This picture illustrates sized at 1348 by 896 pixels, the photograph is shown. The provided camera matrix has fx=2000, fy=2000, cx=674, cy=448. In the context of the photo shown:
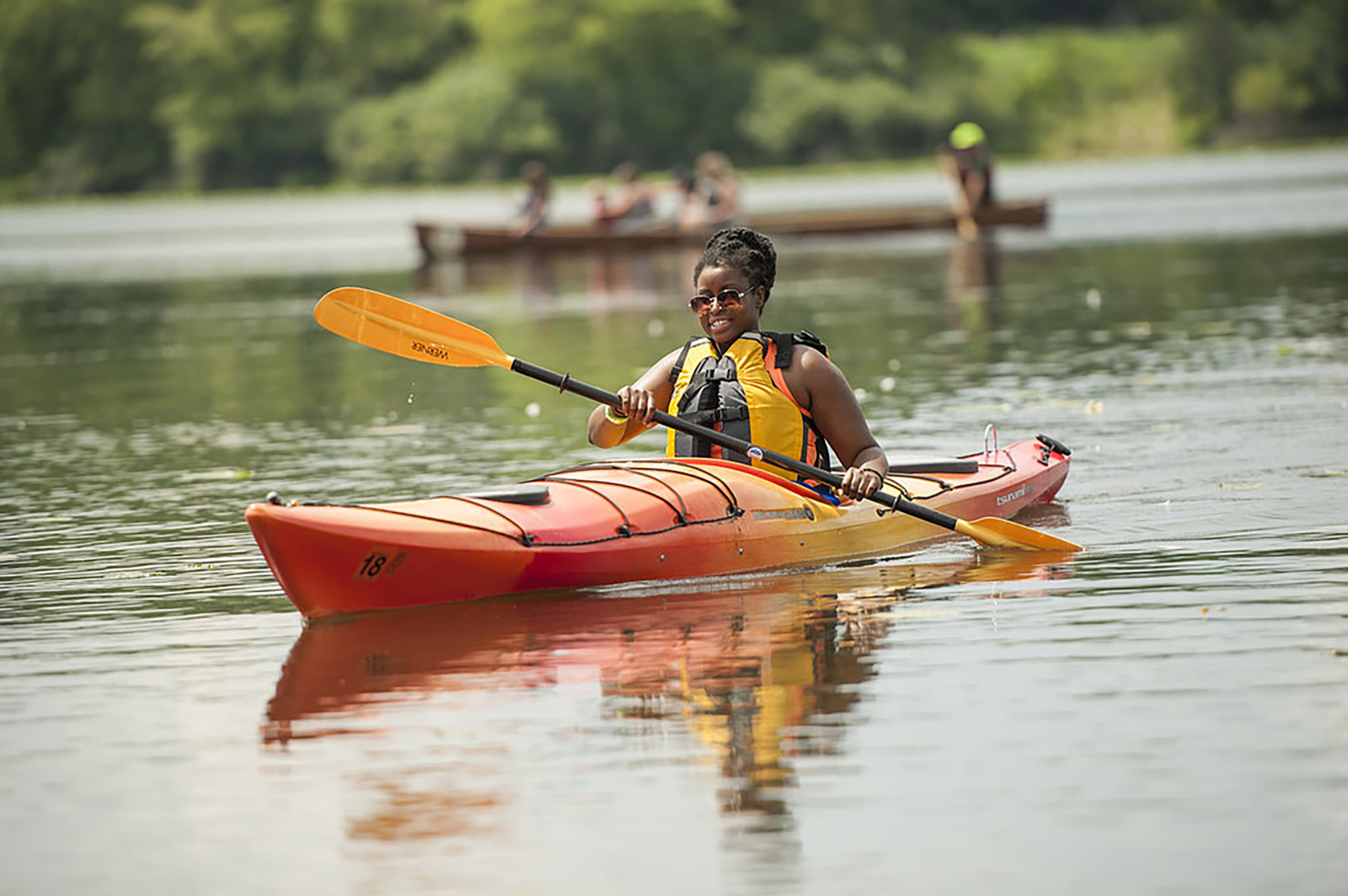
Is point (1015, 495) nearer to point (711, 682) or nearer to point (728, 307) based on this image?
point (728, 307)

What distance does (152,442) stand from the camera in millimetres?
14273

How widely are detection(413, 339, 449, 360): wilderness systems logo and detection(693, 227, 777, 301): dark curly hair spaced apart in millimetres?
1269

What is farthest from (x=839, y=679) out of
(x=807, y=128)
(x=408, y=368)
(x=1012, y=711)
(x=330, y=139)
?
(x=330, y=139)

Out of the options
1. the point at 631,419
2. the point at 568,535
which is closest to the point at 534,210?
the point at 631,419

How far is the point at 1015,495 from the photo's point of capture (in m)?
9.70

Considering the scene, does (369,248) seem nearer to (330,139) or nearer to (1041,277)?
(1041,277)

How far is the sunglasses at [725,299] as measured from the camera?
832cm

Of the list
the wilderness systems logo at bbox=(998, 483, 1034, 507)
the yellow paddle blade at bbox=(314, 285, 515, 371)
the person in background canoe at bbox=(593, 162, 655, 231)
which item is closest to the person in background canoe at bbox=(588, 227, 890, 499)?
the yellow paddle blade at bbox=(314, 285, 515, 371)

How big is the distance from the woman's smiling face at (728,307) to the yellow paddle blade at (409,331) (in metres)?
0.95

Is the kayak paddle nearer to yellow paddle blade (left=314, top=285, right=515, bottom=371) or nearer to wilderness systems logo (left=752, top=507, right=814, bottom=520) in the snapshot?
yellow paddle blade (left=314, top=285, right=515, bottom=371)

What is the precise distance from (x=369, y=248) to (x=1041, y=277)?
24.1 meters

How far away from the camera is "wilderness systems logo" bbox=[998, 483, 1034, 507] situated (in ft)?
31.4

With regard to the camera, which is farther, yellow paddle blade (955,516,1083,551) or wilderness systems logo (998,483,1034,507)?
wilderness systems logo (998,483,1034,507)

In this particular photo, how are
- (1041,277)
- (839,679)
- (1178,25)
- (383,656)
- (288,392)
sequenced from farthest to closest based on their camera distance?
(1178,25), (1041,277), (288,392), (383,656), (839,679)
